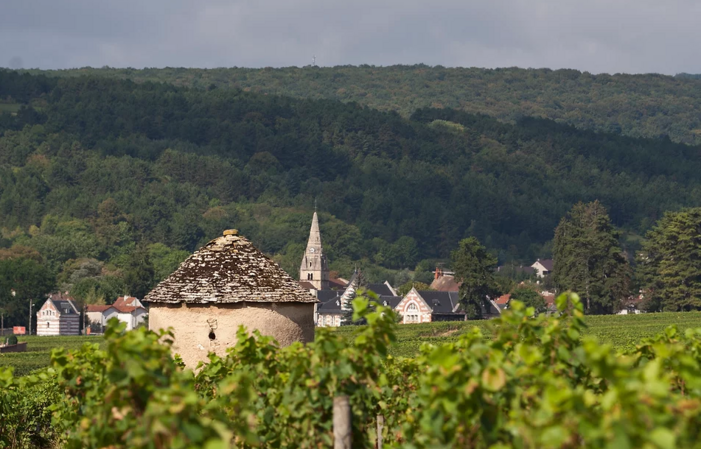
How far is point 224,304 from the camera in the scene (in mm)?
20109

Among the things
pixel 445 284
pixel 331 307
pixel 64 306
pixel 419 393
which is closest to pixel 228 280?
pixel 419 393

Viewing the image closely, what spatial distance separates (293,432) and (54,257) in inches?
7187

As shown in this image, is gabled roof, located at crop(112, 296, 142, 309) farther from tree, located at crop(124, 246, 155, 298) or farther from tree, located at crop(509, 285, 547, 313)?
tree, located at crop(509, 285, 547, 313)

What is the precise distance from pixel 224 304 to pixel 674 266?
281 feet

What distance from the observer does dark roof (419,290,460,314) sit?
125 meters

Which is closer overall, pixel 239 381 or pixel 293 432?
pixel 239 381

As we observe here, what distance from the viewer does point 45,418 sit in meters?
23.5

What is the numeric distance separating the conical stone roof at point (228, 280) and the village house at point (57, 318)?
358 feet

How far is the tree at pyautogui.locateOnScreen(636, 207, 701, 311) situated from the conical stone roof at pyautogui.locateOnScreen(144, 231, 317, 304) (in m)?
81.3

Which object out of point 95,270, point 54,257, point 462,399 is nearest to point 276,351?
point 462,399

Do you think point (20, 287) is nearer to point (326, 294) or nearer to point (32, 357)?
point (326, 294)

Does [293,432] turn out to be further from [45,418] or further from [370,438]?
[45,418]

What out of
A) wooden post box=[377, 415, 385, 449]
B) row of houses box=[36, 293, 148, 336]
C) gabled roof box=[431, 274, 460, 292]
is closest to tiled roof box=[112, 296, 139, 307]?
row of houses box=[36, 293, 148, 336]

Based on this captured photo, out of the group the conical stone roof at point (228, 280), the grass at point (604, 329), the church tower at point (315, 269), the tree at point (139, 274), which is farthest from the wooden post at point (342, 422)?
the church tower at point (315, 269)
